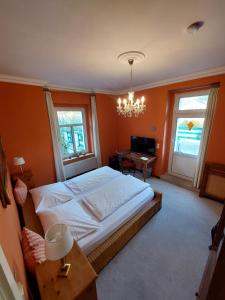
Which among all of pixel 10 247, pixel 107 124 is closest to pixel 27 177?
pixel 10 247

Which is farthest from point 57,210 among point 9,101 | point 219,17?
point 219,17

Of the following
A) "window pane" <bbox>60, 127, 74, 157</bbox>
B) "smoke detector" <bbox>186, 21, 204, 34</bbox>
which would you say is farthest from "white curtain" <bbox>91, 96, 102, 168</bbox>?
"smoke detector" <bbox>186, 21, 204, 34</bbox>

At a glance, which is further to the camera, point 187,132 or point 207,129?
point 187,132

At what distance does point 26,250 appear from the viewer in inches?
51.9

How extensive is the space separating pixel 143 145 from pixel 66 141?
7.83ft

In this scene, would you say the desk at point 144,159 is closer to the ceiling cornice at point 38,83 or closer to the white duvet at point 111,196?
the white duvet at point 111,196

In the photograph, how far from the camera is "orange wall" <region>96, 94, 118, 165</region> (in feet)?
14.4

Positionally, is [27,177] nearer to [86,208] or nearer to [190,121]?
[86,208]

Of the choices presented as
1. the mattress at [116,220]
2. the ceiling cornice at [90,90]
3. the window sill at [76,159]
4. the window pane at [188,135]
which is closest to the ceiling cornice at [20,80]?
the ceiling cornice at [90,90]

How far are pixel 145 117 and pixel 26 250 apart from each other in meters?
3.84

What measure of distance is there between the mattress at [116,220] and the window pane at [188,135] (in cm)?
179

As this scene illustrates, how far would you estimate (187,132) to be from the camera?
3457 millimetres

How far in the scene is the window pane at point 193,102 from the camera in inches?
120

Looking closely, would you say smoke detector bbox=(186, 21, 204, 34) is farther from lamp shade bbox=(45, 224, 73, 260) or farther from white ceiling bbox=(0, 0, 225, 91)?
lamp shade bbox=(45, 224, 73, 260)
